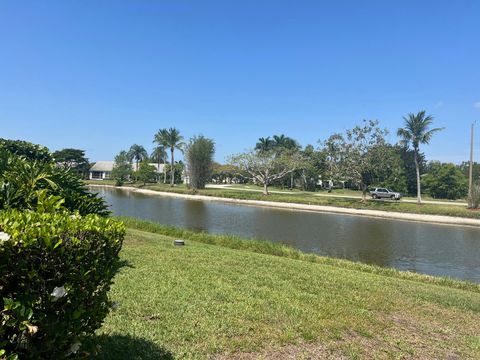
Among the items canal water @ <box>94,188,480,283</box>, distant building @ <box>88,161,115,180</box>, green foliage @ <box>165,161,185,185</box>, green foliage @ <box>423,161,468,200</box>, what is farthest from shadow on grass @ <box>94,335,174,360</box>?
distant building @ <box>88,161,115,180</box>

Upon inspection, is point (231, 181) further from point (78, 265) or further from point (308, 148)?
point (78, 265)

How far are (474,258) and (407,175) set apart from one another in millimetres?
46163

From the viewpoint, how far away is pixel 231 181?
10638 cm

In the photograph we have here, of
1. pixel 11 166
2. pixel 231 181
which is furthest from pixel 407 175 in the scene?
pixel 11 166

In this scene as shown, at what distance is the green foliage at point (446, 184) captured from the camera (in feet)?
189

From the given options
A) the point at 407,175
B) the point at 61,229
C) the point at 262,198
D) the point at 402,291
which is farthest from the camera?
the point at 407,175

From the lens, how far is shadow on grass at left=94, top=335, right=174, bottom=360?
3672 mm

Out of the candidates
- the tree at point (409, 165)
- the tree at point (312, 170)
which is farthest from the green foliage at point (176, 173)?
the tree at point (409, 165)

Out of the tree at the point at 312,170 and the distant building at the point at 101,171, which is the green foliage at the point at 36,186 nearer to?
the tree at the point at 312,170

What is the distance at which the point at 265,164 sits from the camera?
188ft

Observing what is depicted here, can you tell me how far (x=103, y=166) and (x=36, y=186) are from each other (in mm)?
114727

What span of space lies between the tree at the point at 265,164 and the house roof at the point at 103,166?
65.6 m

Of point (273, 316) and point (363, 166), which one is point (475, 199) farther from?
point (273, 316)

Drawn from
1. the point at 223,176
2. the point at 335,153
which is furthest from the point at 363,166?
the point at 223,176
